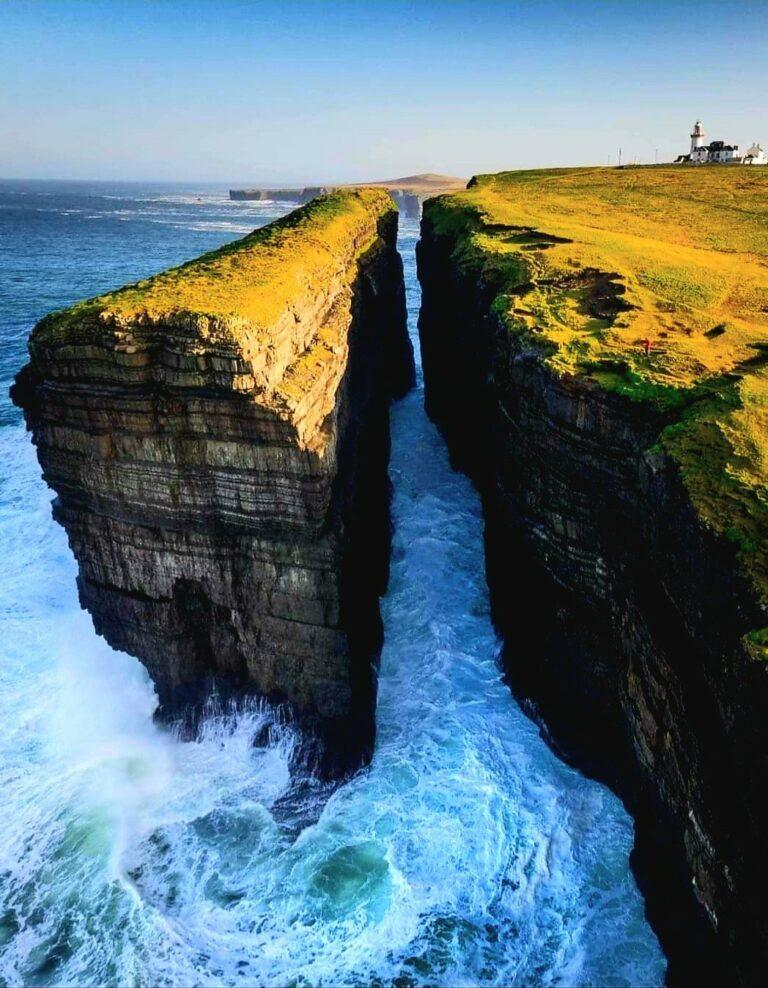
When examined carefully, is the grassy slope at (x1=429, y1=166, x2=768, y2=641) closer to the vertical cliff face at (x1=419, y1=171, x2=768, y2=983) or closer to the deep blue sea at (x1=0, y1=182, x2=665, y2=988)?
the vertical cliff face at (x1=419, y1=171, x2=768, y2=983)

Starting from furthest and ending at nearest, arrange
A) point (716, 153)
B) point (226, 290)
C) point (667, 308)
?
point (716, 153)
point (667, 308)
point (226, 290)

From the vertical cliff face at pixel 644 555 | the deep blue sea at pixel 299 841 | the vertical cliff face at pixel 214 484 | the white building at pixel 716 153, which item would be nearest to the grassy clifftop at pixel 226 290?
the vertical cliff face at pixel 214 484

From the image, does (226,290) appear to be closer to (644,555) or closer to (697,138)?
(644,555)

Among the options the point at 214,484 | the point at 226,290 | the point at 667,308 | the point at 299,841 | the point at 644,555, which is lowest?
the point at 299,841

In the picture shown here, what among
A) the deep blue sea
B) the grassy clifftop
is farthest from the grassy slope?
the deep blue sea

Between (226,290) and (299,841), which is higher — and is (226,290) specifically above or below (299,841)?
above

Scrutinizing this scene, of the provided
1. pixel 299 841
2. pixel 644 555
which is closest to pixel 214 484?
pixel 299 841

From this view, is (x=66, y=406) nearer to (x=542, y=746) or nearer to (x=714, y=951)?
(x=542, y=746)
